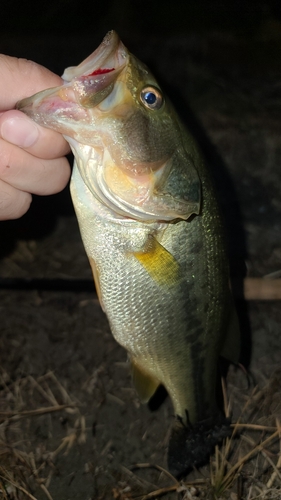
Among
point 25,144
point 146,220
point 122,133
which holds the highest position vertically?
point 122,133

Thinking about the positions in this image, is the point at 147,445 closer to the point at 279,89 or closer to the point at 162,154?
the point at 162,154

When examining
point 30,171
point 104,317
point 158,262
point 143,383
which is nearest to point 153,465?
point 104,317

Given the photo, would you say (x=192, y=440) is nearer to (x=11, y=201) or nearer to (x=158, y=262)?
(x=158, y=262)

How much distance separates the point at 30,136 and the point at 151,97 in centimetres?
41

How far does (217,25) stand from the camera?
16.6ft

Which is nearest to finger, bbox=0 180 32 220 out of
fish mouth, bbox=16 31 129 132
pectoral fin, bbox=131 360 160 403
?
fish mouth, bbox=16 31 129 132

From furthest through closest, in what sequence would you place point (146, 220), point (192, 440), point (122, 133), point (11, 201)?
1. point (192, 440)
2. point (11, 201)
3. point (146, 220)
4. point (122, 133)

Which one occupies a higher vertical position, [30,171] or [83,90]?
[83,90]

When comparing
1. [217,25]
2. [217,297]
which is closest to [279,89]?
[217,25]

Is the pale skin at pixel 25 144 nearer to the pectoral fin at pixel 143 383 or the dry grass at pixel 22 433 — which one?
the pectoral fin at pixel 143 383

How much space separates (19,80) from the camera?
1509 mm

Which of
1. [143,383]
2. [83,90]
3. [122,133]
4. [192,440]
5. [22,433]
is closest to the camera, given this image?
[83,90]

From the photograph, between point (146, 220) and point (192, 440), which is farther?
point (192, 440)

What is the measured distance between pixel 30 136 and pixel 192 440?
5.37ft
